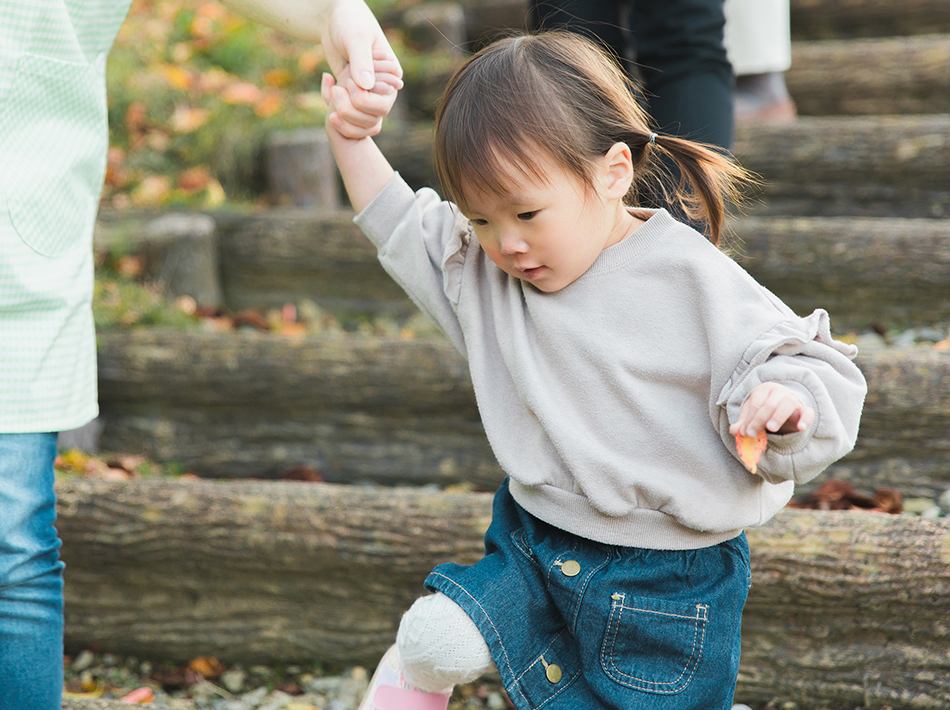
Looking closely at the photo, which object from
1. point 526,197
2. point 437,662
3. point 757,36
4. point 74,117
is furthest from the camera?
point 757,36

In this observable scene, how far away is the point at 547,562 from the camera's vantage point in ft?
4.16

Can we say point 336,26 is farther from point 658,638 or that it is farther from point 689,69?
point 658,638

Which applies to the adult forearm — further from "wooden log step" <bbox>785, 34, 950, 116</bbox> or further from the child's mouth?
"wooden log step" <bbox>785, 34, 950, 116</bbox>

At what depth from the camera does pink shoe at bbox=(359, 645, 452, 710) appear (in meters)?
1.33

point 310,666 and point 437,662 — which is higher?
point 437,662

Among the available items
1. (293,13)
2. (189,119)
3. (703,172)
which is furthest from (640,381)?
(189,119)

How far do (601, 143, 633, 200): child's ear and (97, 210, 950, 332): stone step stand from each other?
0.95m

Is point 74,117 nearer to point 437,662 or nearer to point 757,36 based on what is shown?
point 437,662

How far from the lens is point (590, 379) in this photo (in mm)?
1222

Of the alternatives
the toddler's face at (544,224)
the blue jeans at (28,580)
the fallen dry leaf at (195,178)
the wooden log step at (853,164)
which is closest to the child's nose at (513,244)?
the toddler's face at (544,224)

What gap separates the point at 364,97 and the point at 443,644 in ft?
2.48

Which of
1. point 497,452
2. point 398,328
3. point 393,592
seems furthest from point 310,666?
point 398,328

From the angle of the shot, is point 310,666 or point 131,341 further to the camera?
point 131,341

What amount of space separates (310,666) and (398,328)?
40.3 inches
